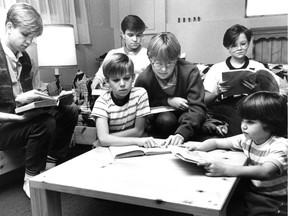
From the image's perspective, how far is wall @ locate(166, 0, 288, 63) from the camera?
2939 mm

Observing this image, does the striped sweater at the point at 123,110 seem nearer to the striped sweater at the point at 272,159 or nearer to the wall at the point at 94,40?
the striped sweater at the point at 272,159

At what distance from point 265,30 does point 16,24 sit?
2.09 metres

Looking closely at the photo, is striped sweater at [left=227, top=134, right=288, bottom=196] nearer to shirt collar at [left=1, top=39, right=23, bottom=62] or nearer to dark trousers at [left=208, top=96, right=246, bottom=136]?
dark trousers at [left=208, top=96, right=246, bottom=136]

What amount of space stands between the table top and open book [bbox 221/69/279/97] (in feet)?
1.66

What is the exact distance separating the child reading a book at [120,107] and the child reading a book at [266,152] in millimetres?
507

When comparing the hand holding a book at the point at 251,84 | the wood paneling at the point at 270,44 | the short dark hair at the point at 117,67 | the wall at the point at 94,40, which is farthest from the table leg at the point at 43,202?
the wood paneling at the point at 270,44

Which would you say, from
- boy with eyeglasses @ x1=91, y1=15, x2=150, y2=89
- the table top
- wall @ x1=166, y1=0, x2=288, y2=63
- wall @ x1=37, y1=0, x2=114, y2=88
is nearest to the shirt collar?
boy with eyeglasses @ x1=91, y1=15, x2=150, y2=89

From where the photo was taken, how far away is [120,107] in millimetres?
1535

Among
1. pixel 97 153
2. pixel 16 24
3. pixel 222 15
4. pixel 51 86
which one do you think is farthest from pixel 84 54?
pixel 97 153

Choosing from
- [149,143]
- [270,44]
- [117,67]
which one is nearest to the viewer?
[149,143]

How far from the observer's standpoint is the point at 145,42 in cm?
348

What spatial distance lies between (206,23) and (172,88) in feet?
5.31

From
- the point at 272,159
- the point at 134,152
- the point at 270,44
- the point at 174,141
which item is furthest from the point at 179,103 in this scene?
the point at 270,44

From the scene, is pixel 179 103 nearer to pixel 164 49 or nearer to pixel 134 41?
pixel 164 49
